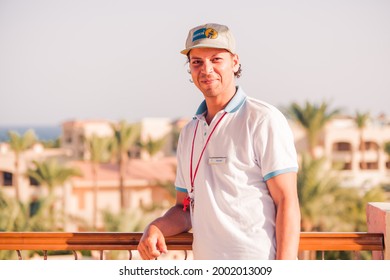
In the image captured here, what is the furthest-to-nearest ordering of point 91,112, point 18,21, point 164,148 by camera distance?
point 91,112
point 18,21
point 164,148

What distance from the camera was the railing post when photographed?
10.6 feet

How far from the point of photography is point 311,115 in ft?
102

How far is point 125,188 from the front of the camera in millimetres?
34188

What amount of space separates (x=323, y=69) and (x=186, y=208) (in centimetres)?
7341

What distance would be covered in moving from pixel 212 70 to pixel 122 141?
31.0 meters

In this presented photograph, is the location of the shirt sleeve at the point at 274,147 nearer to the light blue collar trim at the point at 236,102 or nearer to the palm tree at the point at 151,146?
the light blue collar trim at the point at 236,102

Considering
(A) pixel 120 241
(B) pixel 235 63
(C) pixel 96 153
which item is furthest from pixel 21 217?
(B) pixel 235 63

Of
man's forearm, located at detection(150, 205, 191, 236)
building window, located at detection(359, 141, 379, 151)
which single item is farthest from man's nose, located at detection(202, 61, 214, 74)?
building window, located at detection(359, 141, 379, 151)

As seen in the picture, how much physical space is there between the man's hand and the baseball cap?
2.52 ft

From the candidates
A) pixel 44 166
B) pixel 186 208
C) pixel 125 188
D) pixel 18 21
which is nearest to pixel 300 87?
pixel 18 21

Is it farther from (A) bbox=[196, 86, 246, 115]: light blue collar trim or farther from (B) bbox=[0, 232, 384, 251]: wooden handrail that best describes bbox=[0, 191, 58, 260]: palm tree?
(A) bbox=[196, 86, 246, 115]: light blue collar trim

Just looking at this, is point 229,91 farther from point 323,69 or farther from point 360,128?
point 323,69

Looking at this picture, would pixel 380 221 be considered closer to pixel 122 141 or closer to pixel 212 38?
pixel 212 38

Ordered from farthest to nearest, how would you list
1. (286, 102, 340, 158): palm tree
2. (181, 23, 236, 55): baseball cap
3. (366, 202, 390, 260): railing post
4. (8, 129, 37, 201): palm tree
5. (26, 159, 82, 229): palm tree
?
(8, 129, 37, 201): palm tree
(286, 102, 340, 158): palm tree
(26, 159, 82, 229): palm tree
(366, 202, 390, 260): railing post
(181, 23, 236, 55): baseball cap
